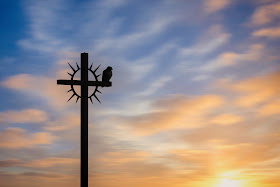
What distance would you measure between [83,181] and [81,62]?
3787 mm

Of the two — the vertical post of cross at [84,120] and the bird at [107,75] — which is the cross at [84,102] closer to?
the vertical post of cross at [84,120]

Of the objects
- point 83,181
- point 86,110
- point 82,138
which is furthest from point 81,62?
point 83,181

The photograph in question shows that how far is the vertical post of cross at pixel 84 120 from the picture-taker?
13.8 m

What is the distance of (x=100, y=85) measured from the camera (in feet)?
47.8

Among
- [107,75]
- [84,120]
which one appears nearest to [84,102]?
[84,120]

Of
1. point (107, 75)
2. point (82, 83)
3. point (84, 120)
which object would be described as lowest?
point (84, 120)

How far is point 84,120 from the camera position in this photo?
14.2 m

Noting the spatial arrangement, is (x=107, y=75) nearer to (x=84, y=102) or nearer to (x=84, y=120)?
(x=84, y=102)

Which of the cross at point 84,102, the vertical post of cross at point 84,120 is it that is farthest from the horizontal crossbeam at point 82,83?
the vertical post of cross at point 84,120

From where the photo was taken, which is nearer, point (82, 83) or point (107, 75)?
point (82, 83)

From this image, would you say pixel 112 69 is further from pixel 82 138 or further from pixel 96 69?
pixel 82 138

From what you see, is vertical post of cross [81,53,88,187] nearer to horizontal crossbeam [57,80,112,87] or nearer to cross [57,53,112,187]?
cross [57,53,112,187]

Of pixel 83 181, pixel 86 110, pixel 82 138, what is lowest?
pixel 83 181

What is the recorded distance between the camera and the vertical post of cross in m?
13.8
